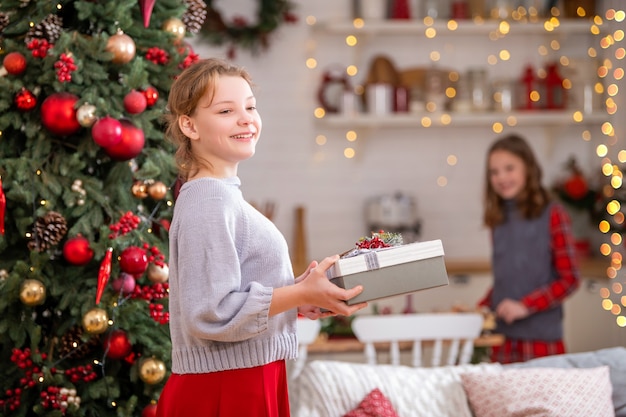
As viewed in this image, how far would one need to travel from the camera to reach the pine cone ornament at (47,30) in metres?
2.58

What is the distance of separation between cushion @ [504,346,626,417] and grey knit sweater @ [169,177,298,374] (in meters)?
1.38

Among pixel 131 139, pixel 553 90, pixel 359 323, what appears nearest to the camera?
pixel 131 139

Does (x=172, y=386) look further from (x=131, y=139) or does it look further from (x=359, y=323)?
(x=359, y=323)

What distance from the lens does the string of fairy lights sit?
4688 millimetres

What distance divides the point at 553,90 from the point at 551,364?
8.35ft

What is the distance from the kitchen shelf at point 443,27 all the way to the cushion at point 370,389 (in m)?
2.62

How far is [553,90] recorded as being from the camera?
5.06 m

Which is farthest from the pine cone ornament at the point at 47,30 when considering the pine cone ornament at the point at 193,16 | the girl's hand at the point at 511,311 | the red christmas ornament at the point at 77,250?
the girl's hand at the point at 511,311

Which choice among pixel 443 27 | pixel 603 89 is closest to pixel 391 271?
pixel 443 27

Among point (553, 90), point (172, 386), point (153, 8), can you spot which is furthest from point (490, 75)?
point (172, 386)

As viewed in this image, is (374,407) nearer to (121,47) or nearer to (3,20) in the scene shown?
(121,47)

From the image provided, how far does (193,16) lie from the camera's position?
2908 millimetres

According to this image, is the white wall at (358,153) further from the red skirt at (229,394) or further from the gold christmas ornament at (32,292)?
the red skirt at (229,394)

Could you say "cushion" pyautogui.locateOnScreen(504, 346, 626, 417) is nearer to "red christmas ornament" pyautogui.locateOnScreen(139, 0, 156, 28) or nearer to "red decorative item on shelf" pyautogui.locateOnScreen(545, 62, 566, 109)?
"red christmas ornament" pyautogui.locateOnScreen(139, 0, 156, 28)
